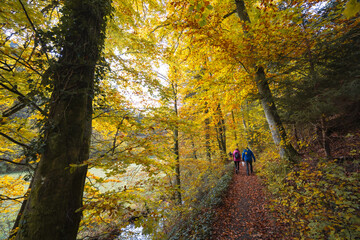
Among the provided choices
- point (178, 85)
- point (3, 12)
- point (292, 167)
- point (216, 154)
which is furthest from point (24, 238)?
point (216, 154)

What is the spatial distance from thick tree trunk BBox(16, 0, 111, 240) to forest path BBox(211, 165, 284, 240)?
4.03m

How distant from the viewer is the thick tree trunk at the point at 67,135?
5.34ft

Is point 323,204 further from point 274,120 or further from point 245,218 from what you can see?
point 274,120

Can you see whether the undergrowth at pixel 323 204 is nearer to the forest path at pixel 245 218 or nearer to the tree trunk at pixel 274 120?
the forest path at pixel 245 218

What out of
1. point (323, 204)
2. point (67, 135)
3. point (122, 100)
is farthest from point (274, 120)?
point (67, 135)

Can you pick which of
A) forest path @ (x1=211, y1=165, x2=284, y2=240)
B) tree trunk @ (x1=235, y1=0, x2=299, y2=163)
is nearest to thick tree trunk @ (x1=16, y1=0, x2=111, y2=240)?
forest path @ (x1=211, y1=165, x2=284, y2=240)

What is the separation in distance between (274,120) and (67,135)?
6270 mm

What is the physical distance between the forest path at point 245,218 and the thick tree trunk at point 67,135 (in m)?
4.03

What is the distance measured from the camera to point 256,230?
13.1ft

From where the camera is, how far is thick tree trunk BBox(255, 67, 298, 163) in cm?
518

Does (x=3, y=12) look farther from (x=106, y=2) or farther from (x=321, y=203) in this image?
(x=321, y=203)

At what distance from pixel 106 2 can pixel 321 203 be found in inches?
244

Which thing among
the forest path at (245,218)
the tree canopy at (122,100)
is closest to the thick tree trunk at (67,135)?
the tree canopy at (122,100)

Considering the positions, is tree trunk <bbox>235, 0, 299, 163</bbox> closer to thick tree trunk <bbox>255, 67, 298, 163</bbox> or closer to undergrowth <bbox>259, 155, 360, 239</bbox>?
thick tree trunk <bbox>255, 67, 298, 163</bbox>
